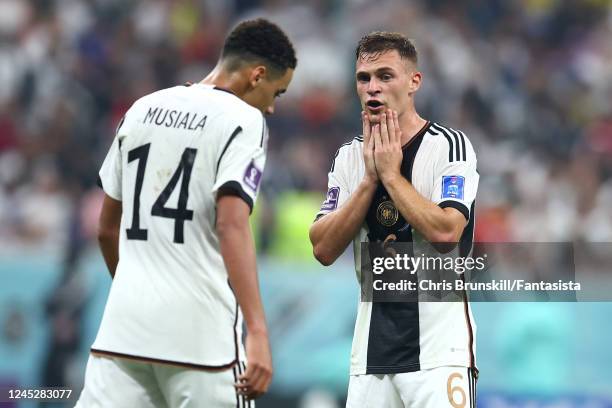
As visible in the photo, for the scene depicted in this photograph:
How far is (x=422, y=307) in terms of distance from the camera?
16.9 feet

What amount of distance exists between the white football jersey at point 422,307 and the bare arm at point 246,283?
1.06 meters

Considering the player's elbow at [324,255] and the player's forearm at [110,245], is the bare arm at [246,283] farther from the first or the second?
the player's elbow at [324,255]

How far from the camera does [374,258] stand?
5.28 m

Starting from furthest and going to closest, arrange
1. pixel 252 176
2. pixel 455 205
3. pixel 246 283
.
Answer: pixel 455 205 → pixel 252 176 → pixel 246 283

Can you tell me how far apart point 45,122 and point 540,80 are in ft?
20.0

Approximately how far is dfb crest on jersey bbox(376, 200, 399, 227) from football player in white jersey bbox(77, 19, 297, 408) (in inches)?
35.2

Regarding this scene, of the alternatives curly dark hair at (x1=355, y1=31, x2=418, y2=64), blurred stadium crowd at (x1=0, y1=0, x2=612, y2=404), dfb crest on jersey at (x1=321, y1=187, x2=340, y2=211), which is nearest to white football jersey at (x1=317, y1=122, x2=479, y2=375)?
dfb crest on jersey at (x1=321, y1=187, x2=340, y2=211)

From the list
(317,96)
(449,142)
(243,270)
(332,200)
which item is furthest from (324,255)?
(317,96)

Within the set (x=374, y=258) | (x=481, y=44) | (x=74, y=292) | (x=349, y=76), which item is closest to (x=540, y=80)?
(x=481, y=44)

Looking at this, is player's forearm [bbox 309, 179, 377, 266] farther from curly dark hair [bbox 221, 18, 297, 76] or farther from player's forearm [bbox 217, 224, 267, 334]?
player's forearm [bbox 217, 224, 267, 334]

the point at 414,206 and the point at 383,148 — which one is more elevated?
the point at 383,148

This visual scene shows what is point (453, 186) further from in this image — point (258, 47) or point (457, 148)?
point (258, 47)

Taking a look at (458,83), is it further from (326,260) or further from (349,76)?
(326,260)

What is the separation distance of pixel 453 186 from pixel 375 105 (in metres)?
0.55
